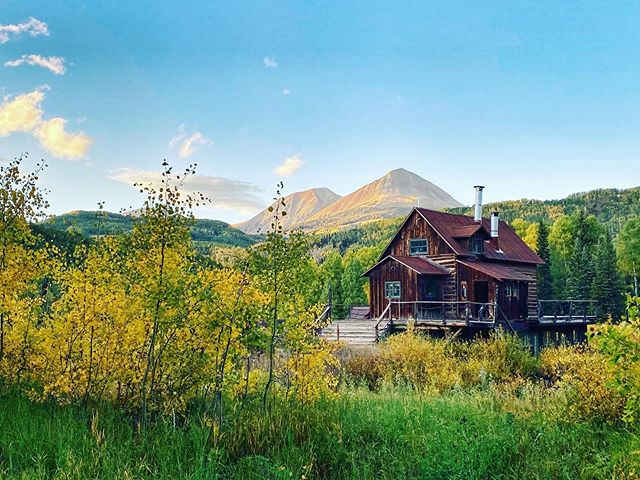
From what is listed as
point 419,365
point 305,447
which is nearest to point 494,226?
point 419,365

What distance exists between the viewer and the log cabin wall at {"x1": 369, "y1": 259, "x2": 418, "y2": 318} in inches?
1241

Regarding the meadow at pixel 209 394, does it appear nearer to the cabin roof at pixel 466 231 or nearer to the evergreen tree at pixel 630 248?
the cabin roof at pixel 466 231

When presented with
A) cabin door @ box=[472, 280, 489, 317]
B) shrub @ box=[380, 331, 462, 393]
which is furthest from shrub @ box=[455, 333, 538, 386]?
cabin door @ box=[472, 280, 489, 317]

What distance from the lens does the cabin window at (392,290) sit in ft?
106

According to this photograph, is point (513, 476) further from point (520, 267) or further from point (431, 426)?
point (520, 267)

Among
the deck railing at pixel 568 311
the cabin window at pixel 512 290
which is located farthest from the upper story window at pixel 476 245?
the deck railing at pixel 568 311

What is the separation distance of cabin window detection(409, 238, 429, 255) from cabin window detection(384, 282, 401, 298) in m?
3.01

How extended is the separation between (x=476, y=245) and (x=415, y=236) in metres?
3.67

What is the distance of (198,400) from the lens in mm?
9453

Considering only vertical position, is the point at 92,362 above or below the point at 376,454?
above

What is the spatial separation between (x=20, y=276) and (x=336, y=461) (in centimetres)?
590

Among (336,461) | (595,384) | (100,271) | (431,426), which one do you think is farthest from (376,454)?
(100,271)

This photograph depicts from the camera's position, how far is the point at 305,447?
7570mm

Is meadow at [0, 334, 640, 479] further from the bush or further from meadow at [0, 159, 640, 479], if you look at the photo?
the bush
